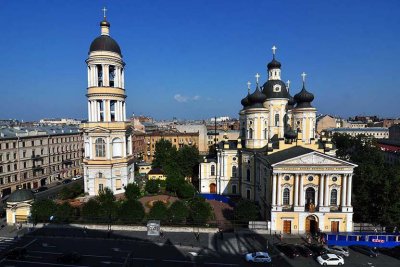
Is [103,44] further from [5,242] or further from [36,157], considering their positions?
[36,157]

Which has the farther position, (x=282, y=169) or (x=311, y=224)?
(x=311, y=224)

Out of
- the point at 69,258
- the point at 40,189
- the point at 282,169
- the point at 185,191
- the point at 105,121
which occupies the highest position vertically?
the point at 105,121

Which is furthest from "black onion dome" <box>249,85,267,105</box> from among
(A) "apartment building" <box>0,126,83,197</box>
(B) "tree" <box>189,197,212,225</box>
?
(A) "apartment building" <box>0,126,83,197</box>

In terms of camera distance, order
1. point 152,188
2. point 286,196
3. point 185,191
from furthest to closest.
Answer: point 152,188, point 185,191, point 286,196

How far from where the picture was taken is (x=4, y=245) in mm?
27078

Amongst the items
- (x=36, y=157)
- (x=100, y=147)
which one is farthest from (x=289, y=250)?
(x=36, y=157)

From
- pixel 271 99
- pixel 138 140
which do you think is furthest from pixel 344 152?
pixel 138 140

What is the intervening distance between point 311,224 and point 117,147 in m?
27.2

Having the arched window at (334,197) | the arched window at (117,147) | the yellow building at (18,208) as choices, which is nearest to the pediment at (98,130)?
the arched window at (117,147)

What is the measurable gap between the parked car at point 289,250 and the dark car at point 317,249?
1.67m

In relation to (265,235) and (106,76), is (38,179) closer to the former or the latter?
(106,76)

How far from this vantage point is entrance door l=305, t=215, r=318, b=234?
102 feet

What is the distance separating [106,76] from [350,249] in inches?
1389

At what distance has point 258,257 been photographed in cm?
2375
